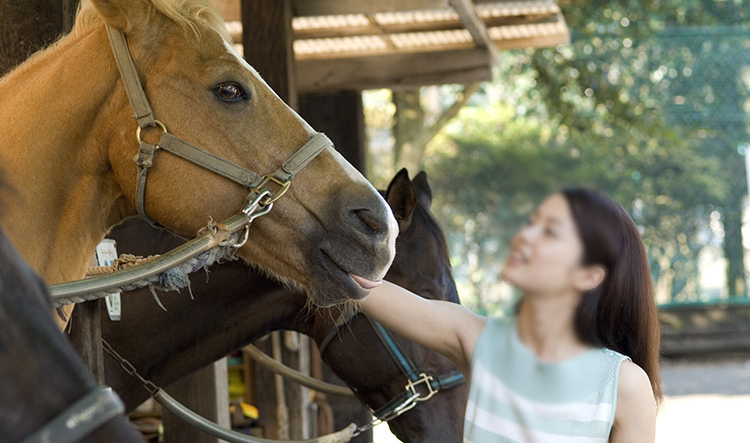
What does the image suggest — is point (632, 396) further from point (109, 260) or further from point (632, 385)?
point (109, 260)

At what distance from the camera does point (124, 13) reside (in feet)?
6.50

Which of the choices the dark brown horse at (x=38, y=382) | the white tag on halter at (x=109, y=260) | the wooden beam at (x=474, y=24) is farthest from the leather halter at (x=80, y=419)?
the wooden beam at (x=474, y=24)

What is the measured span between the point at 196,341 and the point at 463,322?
114 cm

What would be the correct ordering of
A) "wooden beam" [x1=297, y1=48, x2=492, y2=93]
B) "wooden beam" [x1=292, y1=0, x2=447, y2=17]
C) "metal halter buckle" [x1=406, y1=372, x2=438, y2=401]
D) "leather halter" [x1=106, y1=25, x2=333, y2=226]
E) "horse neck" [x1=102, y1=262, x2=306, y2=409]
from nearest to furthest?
1. "leather halter" [x1=106, y1=25, x2=333, y2=226]
2. "horse neck" [x1=102, y1=262, x2=306, y2=409]
3. "metal halter buckle" [x1=406, y1=372, x2=438, y2=401]
4. "wooden beam" [x1=292, y1=0, x2=447, y2=17]
5. "wooden beam" [x1=297, y1=48, x2=492, y2=93]

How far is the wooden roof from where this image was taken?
4.63 metres

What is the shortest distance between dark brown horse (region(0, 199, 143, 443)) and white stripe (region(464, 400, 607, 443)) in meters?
0.97

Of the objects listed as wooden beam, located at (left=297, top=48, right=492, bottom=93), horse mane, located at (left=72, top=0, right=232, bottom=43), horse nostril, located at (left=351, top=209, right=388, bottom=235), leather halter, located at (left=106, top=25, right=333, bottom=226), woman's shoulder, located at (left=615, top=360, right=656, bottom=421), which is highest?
wooden beam, located at (left=297, top=48, right=492, bottom=93)

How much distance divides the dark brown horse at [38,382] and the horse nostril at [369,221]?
1112 millimetres

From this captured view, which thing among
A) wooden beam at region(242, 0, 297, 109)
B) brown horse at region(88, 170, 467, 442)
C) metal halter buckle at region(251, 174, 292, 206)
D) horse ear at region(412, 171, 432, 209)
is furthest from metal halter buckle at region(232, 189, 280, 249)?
wooden beam at region(242, 0, 297, 109)

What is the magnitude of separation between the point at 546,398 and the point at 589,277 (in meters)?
0.26

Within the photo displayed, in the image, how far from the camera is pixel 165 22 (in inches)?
79.9

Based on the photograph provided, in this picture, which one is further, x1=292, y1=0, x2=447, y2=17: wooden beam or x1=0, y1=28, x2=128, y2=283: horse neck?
x1=292, y1=0, x2=447, y2=17: wooden beam

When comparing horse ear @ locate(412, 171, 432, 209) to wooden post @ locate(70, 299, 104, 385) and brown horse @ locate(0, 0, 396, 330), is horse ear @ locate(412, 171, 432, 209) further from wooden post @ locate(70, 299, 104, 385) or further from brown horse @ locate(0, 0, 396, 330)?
wooden post @ locate(70, 299, 104, 385)

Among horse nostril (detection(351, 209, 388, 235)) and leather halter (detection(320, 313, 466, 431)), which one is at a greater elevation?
horse nostril (detection(351, 209, 388, 235))
